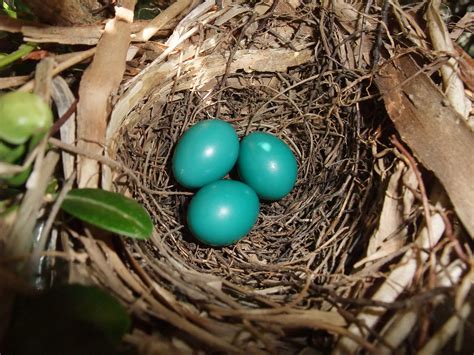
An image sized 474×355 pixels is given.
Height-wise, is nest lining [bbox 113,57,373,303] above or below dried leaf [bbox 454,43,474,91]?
below

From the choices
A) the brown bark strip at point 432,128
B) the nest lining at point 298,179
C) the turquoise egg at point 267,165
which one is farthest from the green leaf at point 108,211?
the brown bark strip at point 432,128

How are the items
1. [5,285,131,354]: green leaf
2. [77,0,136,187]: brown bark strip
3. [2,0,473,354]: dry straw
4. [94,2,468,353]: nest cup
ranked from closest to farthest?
1. [5,285,131,354]: green leaf
2. [2,0,473,354]: dry straw
3. [77,0,136,187]: brown bark strip
4. [94,2,468,353]: nest cup

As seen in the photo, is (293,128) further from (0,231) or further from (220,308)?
(0,231)

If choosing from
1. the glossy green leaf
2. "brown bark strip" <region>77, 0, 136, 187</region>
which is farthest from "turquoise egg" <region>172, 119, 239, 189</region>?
the glossy green leaf

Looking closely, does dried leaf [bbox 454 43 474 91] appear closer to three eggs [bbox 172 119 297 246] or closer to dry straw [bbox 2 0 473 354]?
dry straw [bbox 2 0 473 354]

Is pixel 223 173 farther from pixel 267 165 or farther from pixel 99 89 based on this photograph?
pixel 99 89

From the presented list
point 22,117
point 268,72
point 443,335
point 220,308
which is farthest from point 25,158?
point 443,335
